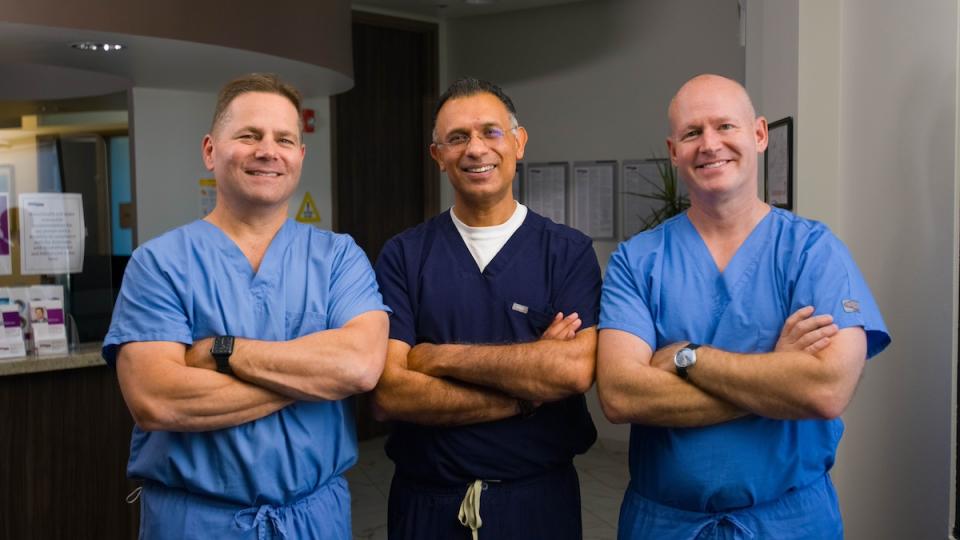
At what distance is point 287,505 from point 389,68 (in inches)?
182

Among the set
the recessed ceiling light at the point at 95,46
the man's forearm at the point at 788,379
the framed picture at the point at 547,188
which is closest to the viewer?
the man's forearm at the point at 788,379

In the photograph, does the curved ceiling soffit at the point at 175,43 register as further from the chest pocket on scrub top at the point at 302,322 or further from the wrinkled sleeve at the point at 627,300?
the wrinkled sleeve at the point at 627,300

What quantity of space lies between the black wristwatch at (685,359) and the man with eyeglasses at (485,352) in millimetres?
194

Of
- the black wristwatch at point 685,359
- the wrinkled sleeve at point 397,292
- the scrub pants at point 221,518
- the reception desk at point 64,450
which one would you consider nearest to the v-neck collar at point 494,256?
the wrinkled sleeve at point 397,292

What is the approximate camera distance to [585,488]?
4773 mm

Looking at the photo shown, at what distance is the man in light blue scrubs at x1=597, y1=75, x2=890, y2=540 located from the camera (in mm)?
1620

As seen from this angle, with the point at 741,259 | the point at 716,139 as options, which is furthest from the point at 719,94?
the point at 741,259

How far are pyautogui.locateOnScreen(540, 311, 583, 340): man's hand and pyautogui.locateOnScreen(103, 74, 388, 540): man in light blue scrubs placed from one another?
34 cm

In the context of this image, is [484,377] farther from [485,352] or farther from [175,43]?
[175,43]

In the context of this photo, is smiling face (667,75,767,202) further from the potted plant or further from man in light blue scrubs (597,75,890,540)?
the potted plant

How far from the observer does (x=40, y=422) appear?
319cm

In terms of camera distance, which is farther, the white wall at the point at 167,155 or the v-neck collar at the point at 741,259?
Result: the white wall at the point at 167,155

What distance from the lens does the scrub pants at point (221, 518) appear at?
65.9 inches

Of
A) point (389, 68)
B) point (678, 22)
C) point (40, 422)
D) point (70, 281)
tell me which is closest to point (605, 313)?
point (40, 422)
